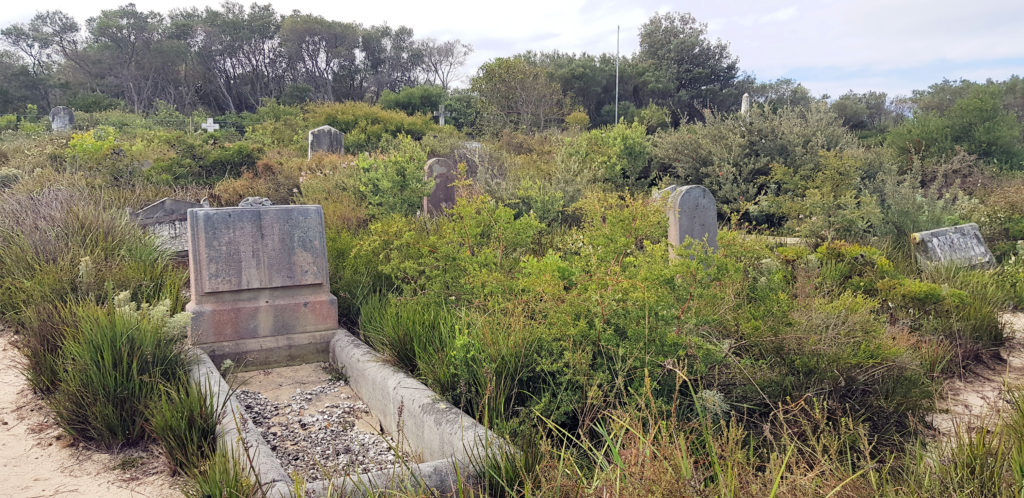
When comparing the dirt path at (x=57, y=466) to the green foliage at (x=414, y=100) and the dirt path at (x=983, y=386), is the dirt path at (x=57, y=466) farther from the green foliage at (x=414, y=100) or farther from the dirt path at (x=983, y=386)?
the green foliage at (x=414, y=100)

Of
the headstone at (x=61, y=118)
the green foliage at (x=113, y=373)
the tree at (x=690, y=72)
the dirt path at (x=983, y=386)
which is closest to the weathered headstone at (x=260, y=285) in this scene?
the green foliage at (x=113, y=373)

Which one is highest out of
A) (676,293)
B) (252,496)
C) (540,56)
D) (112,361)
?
(540,56)

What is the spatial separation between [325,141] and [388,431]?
10888 millimetres

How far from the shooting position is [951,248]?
707 cm

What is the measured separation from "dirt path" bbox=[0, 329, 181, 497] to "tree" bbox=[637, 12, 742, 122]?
31.9 metres

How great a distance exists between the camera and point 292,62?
40.8 m

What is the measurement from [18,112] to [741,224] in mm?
36498

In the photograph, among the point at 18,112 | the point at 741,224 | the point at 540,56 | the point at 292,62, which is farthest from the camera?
the point at 292,62

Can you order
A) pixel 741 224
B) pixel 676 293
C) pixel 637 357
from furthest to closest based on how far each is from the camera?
pixel 741 224 < pixel 676 293 < pixel 637 357

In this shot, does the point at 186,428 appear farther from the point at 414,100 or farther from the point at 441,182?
the point at 414,100

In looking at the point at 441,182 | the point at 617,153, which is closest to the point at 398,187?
the point at 441,182

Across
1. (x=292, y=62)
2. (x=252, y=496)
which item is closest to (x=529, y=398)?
(x=252, y=496)

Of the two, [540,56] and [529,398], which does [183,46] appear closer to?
[540,56]

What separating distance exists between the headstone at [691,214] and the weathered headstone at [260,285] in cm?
304
